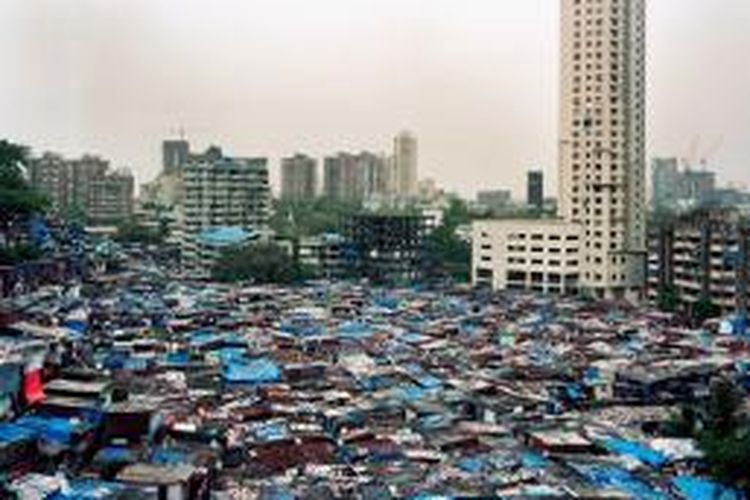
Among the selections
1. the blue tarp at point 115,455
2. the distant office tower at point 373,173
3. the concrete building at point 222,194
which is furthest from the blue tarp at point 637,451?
the distant office tower at point 373,173

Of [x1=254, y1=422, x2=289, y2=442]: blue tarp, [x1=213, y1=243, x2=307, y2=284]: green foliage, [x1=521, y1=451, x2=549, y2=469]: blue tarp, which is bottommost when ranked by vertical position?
[x1=521, y1=451, x2=549, y2=469]: blue tarp

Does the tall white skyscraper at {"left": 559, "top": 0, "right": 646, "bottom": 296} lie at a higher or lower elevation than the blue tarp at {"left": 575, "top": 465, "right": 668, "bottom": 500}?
higher

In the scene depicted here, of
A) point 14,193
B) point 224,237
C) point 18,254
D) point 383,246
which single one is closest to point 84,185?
point 224,237

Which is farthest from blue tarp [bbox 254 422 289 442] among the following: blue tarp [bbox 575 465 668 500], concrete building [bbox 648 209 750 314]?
concrete building [bbox 648 209 750 314]

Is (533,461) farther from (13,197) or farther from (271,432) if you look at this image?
(13,197)

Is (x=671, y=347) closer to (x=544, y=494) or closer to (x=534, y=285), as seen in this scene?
(x=544, y=494)

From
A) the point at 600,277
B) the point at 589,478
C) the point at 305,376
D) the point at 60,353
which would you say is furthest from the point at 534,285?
the point at 589,478

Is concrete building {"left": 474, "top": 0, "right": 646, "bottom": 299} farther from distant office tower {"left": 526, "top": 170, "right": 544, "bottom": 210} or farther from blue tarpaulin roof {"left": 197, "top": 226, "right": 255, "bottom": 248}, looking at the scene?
distant office tower {"left": 526, "top": 170, "right": 544, "bottom": 210}
